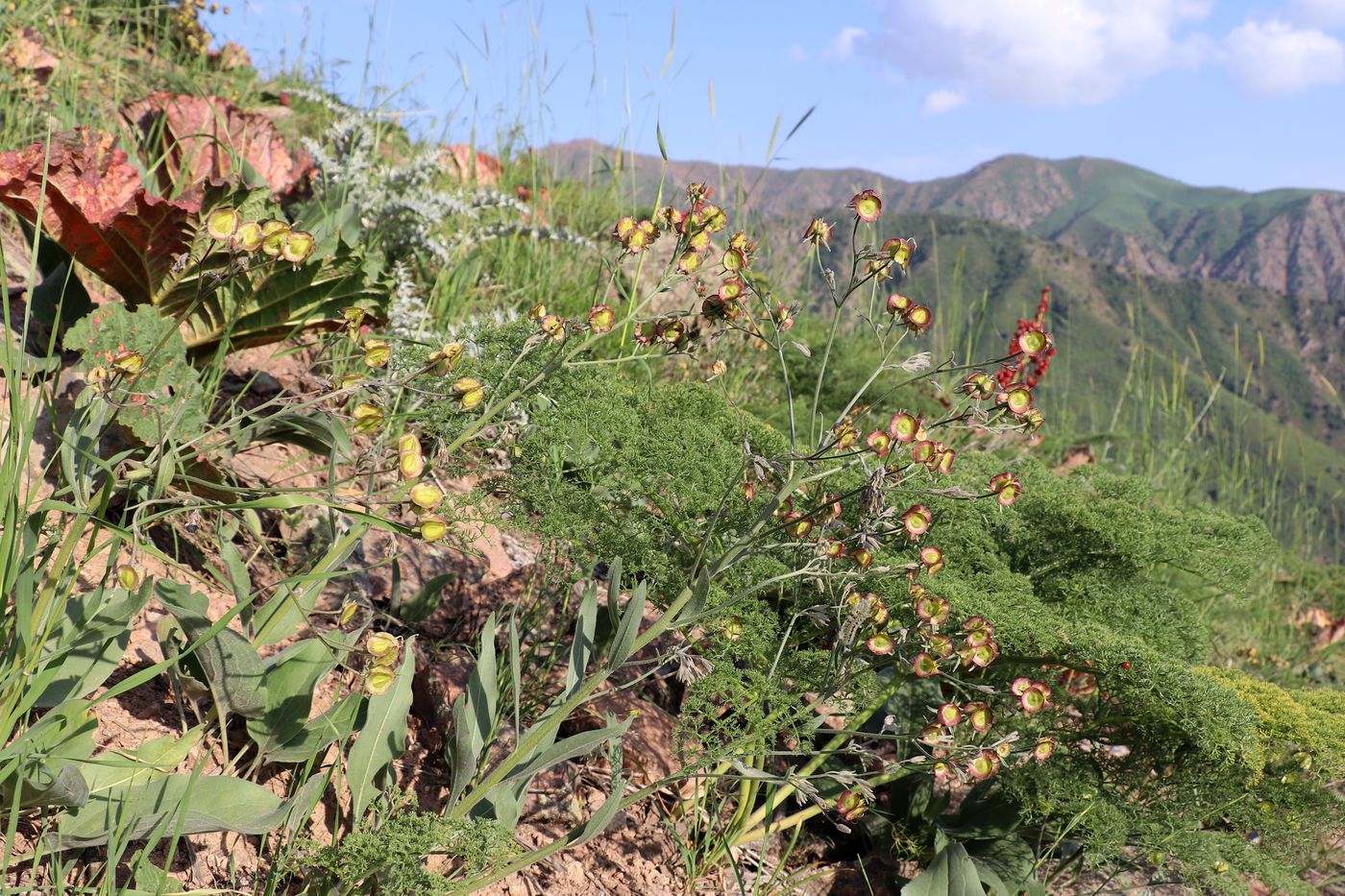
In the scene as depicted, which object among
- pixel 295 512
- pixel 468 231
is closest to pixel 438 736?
pixel 295 512

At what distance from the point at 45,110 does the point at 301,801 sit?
8.99 ft

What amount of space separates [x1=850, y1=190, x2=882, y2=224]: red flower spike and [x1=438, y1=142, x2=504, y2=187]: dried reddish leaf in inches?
121

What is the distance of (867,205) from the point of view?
4.97 feet

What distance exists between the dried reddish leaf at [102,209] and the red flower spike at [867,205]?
144 centimetres

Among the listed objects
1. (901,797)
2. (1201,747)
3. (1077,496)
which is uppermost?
(1077,496)

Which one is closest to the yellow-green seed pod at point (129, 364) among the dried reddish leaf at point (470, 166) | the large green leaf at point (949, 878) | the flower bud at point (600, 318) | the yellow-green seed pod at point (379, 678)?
the yellow-green seed pod at point (379, 678)

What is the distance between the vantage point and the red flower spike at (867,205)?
1.49 metres

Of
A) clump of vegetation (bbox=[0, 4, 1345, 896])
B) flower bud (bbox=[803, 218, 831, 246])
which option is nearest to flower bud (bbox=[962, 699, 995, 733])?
clump of vegetation (bbox=[0, 4, 1345, 896])

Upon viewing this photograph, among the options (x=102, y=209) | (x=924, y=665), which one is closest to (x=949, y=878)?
(x=924, y=665)

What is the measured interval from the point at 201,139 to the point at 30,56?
1.00 m

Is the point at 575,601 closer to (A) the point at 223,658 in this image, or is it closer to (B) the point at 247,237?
(A) the point at 223,658

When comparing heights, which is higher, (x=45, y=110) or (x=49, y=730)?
(x=45, y=110)

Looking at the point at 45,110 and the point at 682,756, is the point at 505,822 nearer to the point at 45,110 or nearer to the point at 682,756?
the point at 682,756

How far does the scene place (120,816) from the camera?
1.37 meters
